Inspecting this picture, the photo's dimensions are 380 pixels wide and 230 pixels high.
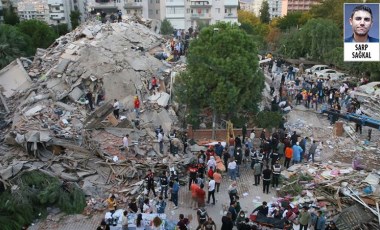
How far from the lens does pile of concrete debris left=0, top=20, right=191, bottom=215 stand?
60.6ft

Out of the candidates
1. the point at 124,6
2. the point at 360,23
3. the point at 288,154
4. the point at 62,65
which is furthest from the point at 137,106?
the point at 124,6

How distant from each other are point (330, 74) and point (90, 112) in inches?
877

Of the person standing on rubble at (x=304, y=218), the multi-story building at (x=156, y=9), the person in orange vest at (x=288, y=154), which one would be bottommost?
the person standing on rubble at (x=304, y=218)

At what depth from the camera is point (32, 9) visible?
8875cm

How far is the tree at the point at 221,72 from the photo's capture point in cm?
2147

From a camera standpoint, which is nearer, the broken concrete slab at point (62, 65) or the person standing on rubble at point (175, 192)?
the person standing on rubble at point (175, 192)

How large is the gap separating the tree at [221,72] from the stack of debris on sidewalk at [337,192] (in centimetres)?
518

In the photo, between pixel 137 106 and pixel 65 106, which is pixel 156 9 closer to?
pixel 65 106

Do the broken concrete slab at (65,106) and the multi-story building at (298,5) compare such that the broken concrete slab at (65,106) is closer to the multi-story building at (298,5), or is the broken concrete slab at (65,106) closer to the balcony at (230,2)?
the balcony at (230,2)

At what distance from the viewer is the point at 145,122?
23.1 metres

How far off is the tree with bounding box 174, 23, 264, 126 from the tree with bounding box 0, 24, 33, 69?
631 inches

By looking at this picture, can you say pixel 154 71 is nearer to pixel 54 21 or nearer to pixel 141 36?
pixel 141 36

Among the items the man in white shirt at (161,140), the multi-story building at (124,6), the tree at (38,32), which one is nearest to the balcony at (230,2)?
the multi-story building at (124,6)

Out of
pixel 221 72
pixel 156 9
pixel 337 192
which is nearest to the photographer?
pixel 337 192
